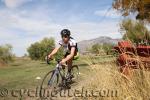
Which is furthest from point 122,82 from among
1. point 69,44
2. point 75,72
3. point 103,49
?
point 75,72

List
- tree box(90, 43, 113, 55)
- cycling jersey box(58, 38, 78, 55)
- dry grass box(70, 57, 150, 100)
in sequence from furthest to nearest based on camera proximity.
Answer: cycling jersey box(58, 38, 78, 55) < tree box(90, 43, 113, 55) < dry grass box(70, 57, 150, 100)

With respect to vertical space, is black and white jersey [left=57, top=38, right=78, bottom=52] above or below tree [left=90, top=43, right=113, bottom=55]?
above

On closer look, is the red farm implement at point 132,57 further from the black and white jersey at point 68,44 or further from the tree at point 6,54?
the tree at point 6,54

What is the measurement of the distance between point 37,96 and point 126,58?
3772 millimetres

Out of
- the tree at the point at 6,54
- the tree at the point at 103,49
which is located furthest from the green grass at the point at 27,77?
the tree at the point at 6,54

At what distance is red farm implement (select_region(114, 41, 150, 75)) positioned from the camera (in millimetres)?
6809

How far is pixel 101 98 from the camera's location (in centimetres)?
732

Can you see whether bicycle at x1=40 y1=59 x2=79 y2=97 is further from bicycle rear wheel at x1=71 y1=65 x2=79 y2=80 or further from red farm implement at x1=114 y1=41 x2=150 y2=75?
red farm implement at x1=114 y1=41 x2=150 y2=75

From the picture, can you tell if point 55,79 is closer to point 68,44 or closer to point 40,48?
point 68,44

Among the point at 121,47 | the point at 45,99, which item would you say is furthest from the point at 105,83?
the point at 45,99

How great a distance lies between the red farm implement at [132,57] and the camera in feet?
22.3

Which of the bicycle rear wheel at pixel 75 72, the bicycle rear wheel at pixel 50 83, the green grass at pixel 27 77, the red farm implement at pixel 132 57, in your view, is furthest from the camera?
the bicycle rear wheel at pixel 75 72

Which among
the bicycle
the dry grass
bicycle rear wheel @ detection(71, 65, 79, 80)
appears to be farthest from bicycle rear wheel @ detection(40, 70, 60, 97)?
bicycle rear wheel @ detection(71, 65, 79, 80)

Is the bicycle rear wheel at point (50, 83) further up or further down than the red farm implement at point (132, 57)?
further down
